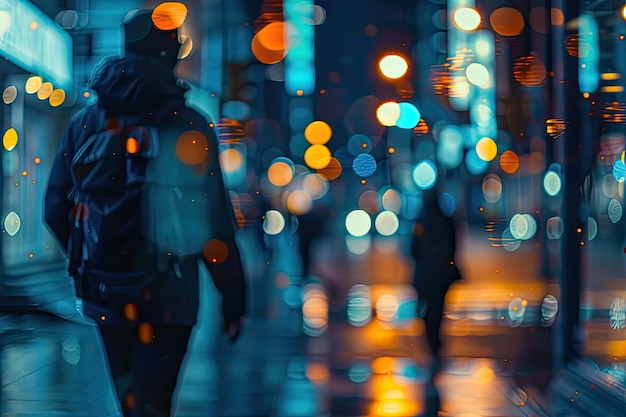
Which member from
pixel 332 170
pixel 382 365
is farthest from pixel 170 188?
pixel 332 170

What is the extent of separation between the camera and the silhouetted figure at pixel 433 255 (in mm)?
3105

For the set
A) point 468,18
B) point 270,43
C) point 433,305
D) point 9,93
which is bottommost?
point 433,305

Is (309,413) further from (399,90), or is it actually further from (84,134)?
(399,90)

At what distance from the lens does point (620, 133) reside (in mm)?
3273


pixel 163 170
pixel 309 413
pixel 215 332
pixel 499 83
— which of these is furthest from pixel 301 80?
pixel 163 170

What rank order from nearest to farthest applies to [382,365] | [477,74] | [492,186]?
[382,365] < [477,74] < [492,186]

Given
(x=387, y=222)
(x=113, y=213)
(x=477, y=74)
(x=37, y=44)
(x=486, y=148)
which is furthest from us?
(x=387, y=222)

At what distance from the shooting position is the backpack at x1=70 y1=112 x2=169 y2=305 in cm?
171

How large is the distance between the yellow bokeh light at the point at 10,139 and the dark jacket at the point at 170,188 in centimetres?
367

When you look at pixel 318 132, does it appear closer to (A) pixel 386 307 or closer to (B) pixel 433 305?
(A) pixel 386 307

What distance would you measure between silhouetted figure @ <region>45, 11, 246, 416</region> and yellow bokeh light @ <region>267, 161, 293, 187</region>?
355 centimetres

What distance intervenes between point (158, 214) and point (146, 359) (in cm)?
37

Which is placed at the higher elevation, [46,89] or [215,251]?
[46,89]

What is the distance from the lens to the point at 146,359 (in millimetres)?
1818
